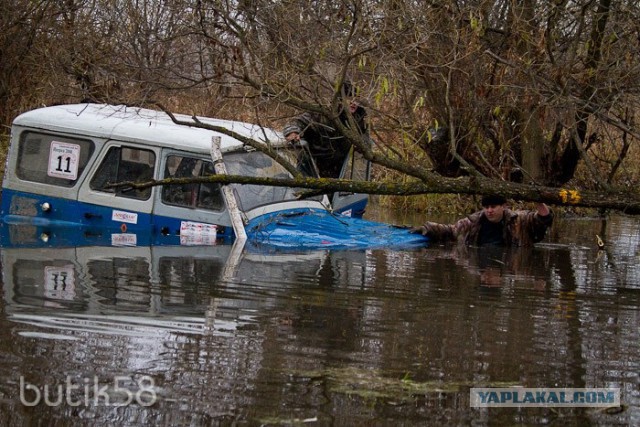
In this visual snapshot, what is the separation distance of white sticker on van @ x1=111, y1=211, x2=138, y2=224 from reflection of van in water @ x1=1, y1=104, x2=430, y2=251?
12mm

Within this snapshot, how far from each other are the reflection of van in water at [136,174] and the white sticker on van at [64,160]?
1cm

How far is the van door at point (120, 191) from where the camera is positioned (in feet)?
44.8

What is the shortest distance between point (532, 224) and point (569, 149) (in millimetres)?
3560

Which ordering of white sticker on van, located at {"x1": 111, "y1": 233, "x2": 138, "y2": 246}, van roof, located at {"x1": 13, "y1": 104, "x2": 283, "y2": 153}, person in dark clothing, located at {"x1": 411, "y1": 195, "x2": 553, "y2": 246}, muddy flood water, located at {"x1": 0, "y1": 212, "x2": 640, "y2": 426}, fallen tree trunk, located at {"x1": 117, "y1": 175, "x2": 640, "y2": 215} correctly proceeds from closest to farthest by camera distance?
→ muddy flood water, located at {"x1": 0, "y1": 212, "x2": 640, "y2": 426} < fallen tree trunk, located at {"x1": 117, "y1": 175, "x2": 640, "y2": 215} < white sticker on van, located at {"x1": 111, "y1": 233, "x2": 138, "y2": 246} < van roof, located at {"x1": 13, "y1": 104, "x2": 283, "y2": 153} < person in dark clothing, located at {"x1": 411, "y1": 195, "x2": 553, "y2": 246}

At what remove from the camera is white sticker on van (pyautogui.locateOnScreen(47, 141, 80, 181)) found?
1417 centimetres

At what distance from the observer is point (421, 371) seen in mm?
6488

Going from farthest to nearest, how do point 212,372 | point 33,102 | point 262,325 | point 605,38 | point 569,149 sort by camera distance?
point 33,102
point 569,149
point 605,38
point 262,325
point 212,372

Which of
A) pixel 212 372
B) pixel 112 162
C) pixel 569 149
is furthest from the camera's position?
pixel 569 149

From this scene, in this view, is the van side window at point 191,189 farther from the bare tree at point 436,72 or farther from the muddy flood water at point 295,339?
the muddy flood water at point 295,339

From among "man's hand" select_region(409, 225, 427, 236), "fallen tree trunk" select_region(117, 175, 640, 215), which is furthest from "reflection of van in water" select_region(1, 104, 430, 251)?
"fallen tree trunk" select_region(117, 175, 640, 215)

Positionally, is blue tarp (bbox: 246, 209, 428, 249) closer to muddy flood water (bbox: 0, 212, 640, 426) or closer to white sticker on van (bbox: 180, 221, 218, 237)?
white sticker on van (bbox: 180, 221, 218, 237)

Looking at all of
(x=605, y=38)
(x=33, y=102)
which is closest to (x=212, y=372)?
(x=605, y=38)

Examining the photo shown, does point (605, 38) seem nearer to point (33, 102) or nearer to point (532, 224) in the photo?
point (532, 224)

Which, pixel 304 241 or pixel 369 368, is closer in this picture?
pixel 369 368
